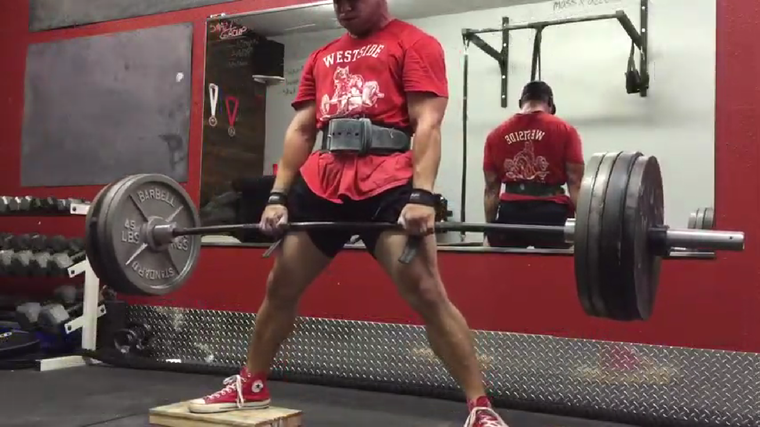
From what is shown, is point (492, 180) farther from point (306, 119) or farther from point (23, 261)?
point (23, 261)

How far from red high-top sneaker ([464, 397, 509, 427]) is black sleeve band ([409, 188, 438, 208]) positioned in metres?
0.56

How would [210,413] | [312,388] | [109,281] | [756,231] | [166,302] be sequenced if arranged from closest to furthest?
[210,413]
[109,281]
[756,231]
[312,388]
[166,302]

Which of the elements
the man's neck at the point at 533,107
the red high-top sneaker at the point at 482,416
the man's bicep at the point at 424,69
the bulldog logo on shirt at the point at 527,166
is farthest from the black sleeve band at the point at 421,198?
the man's neck at the point at 533,107

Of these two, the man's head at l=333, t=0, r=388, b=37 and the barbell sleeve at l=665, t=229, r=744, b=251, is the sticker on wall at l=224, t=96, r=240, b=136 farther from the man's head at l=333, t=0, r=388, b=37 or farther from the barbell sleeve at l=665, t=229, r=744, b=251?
the barbell sleeve at l=665, t=229, r=744, b=251

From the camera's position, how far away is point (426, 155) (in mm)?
1975

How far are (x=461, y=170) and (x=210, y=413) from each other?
2048mm

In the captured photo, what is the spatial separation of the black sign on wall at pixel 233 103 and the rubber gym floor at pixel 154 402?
1046 mm

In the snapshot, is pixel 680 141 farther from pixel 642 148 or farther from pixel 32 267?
pixel 32 267

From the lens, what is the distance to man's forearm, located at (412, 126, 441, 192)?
196 centimetres

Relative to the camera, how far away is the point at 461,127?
3.78 meters

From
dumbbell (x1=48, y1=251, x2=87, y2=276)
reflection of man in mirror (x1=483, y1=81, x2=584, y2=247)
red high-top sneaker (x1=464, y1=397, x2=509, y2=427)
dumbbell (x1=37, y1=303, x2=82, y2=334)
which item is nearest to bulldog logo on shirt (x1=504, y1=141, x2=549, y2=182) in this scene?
reflection of man in mirror (x1=483, y1=81, x2=584, y2=247)

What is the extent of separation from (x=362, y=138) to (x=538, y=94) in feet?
5.15

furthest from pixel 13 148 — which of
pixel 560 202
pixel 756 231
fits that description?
pixel 756 231

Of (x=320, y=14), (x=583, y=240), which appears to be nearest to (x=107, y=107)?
(x=320, y=14)
